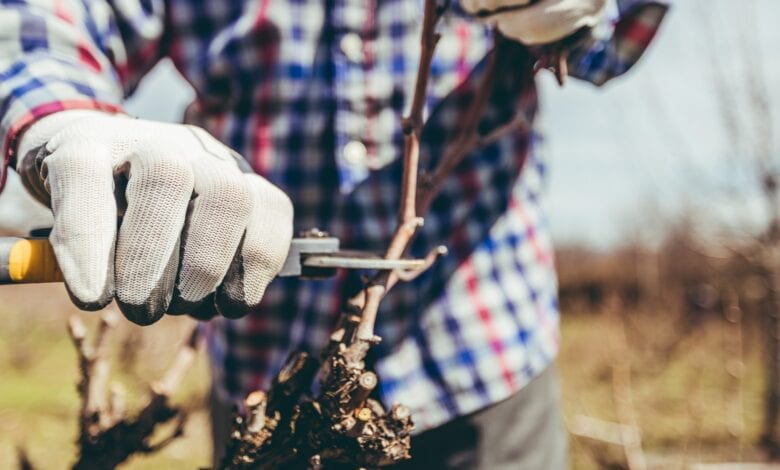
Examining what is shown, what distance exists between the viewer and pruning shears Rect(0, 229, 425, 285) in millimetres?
922

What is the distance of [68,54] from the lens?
4.43 ft

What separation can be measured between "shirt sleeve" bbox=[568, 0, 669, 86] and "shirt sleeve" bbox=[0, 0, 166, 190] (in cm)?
91

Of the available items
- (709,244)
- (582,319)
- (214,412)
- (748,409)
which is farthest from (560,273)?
(214,412)

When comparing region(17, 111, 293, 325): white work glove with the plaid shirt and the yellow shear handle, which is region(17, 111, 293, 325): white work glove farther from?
the plaid shirt

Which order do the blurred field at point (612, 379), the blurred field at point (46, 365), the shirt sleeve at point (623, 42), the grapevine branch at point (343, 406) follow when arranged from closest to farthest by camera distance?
the grapevine branch at point (343, 406) → the shirt sleeve at point (623, 42) → the blurred field at point (46, 365) → the blurred field at point (612, 379)

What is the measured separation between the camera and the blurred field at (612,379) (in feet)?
17.5

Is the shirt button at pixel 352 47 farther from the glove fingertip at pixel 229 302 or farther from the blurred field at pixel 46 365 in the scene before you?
the blurred field at pixel 46 365

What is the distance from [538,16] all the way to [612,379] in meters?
4.37

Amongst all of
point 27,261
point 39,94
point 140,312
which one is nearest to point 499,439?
point 140,312

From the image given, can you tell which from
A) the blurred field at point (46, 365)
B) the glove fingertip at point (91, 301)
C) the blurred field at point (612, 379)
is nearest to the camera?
the glove fingertip at point (91, 301)

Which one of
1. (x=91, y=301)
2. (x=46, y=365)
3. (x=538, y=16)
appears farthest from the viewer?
(x=46, y=365)

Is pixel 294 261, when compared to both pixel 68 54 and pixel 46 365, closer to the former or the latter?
pixel 68 54

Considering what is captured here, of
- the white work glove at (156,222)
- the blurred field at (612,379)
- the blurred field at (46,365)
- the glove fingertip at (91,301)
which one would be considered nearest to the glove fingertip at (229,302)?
the white work glove at (156,222)

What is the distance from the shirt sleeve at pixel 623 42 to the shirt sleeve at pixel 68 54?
2.98 ft
